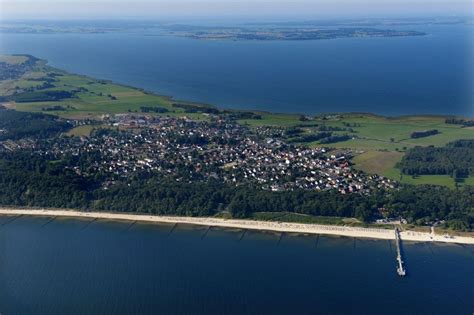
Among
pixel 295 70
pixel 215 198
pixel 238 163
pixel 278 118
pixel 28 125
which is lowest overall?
pixel 215 198

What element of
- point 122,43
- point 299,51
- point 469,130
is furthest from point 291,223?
point 122,43

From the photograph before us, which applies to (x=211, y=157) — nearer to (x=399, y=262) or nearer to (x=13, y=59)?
(x=399, y=262)

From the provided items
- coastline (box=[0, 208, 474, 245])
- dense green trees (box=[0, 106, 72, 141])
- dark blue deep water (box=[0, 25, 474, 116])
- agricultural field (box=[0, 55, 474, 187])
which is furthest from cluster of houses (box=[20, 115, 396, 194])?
dark blue deep water (box=[0, 25, 474, 116])

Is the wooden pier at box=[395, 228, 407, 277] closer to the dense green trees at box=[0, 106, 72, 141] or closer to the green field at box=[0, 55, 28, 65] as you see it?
the dense green trees at box=[0, 106, 72, 141]

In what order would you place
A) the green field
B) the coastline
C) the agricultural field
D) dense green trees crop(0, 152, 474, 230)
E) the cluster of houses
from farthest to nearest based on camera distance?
the green field
the agricultural field
the cluster of houses
dense green trees crop(0, 152, 474, 230)
the coastline

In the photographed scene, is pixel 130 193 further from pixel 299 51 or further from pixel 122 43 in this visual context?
pixel 122 43

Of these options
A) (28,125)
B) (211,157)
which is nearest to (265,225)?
(211,157)

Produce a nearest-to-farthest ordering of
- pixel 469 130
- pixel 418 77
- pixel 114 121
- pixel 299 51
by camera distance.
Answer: pixel 469 130 → pixel 114 121 → pixel 418 77 → pixel 299 51
